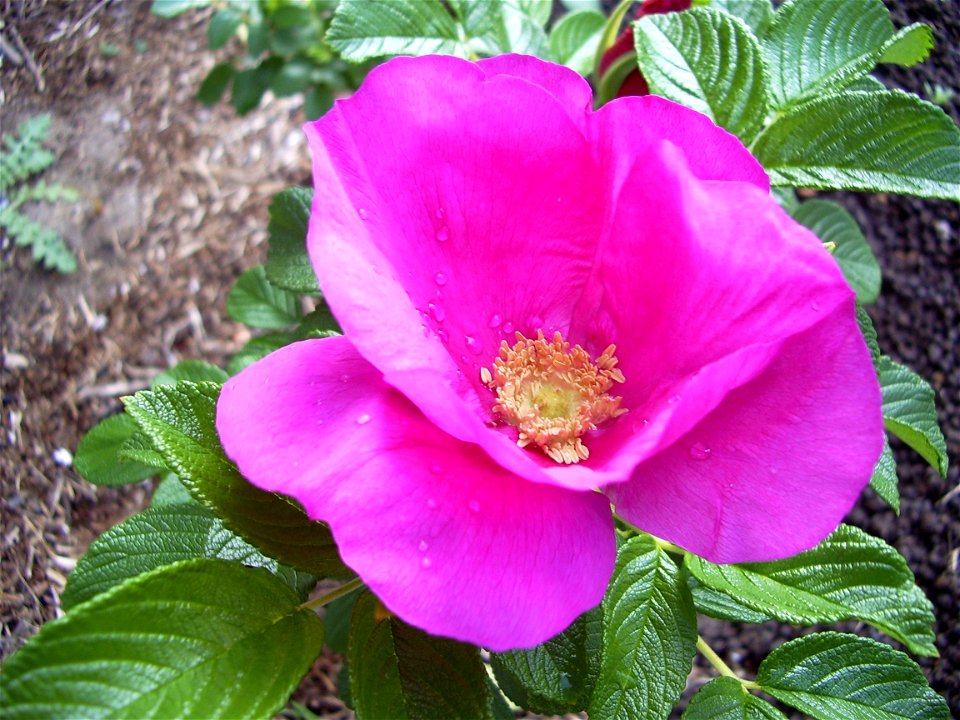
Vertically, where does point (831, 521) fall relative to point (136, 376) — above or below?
above

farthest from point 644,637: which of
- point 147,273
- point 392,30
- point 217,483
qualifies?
point 147,273

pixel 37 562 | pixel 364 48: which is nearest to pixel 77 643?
pixel 364 48

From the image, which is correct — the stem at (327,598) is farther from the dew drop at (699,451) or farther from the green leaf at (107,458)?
the green leaf at (107,458)

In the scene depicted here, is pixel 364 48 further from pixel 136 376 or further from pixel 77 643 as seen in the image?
pixel 136 376

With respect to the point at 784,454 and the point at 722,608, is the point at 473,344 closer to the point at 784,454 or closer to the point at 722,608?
the point at 784,454

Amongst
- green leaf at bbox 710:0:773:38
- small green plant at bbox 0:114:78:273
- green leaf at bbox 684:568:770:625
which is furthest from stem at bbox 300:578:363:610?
small green plant at bbox 0:114:78:273
